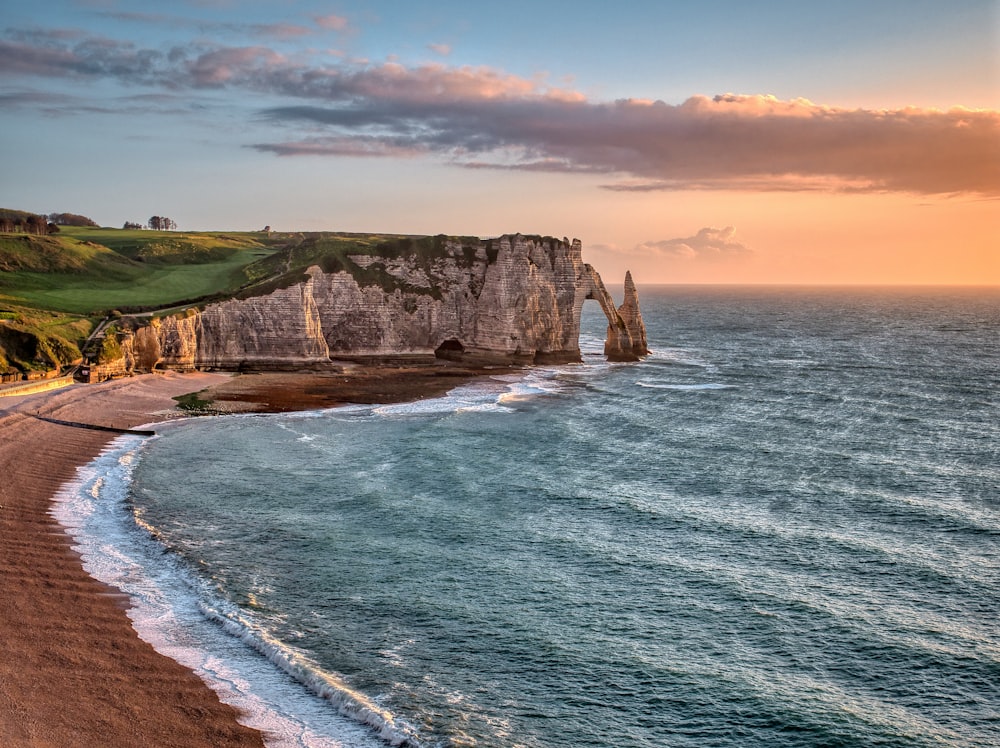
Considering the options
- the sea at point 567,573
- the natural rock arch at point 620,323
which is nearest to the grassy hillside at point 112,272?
the sea at point 567,573

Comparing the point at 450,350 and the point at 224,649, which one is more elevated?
the point at 450,350

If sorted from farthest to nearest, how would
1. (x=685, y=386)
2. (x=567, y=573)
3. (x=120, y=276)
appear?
1. (x=120, y=276)
2. (x=685, y=386)
3. (x=567, y=573)

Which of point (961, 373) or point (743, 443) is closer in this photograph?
point (743, 443)

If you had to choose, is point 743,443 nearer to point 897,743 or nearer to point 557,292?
point 897,743

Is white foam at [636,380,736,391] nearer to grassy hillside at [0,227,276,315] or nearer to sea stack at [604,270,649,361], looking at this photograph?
sea stack at [604,270,649,361]

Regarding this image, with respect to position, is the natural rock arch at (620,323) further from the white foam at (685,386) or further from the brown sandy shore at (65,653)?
the brown sandy shore at (65,653)

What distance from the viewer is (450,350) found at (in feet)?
317

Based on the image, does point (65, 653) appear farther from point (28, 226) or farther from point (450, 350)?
point (28, 226)

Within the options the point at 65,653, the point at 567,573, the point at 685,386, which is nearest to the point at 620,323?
the point at 685,386

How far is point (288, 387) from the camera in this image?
2913 inches

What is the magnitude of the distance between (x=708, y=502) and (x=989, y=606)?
45.5 feet

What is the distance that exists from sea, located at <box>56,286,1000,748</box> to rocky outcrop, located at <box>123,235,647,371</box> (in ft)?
74.0

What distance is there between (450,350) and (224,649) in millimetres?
72355

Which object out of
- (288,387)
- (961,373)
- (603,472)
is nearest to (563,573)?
(603,472)
